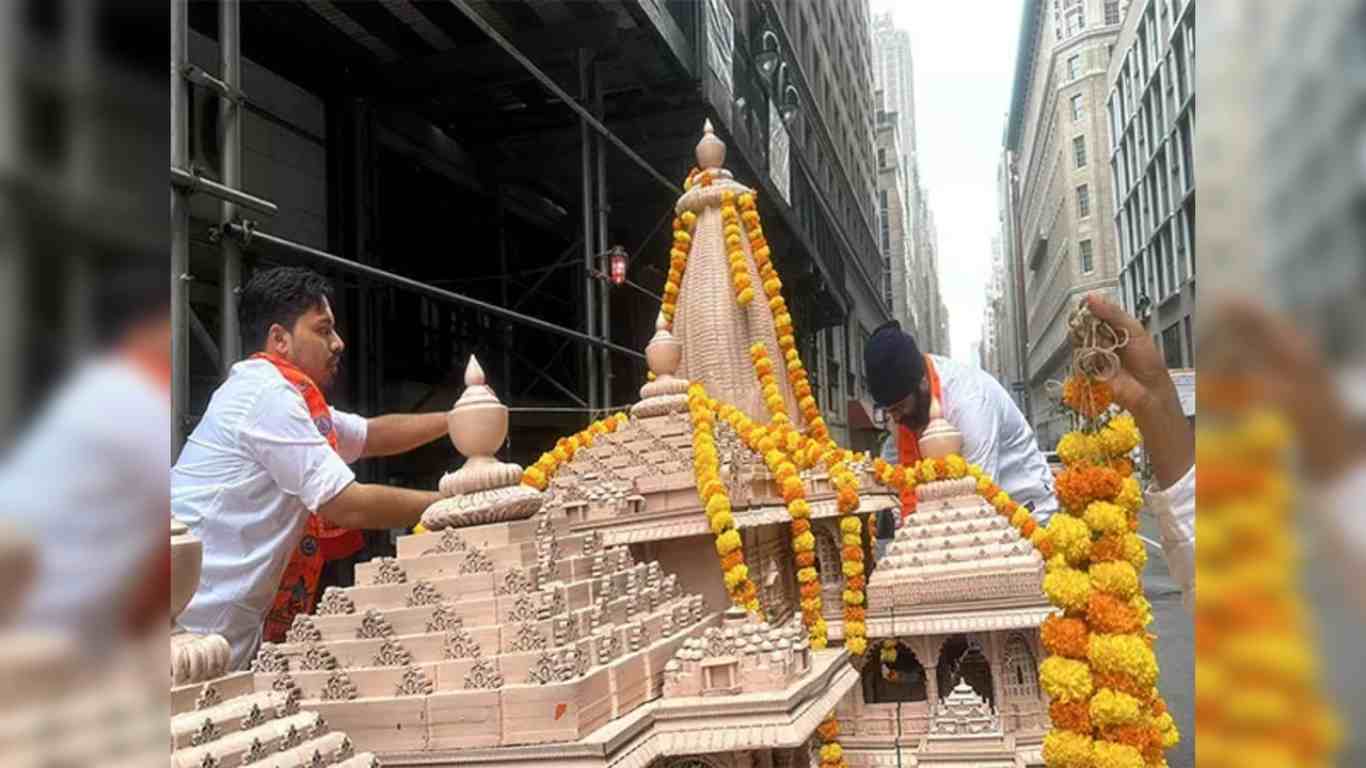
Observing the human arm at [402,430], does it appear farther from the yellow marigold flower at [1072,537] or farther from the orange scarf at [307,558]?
the yellow marigold flower at [1072,537]

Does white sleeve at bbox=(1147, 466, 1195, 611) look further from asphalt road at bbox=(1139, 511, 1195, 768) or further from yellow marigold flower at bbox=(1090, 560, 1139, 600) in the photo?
yellow marigold flower at bbox=(1090, 560, 1139, 600)

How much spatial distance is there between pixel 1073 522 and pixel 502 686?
1028mm

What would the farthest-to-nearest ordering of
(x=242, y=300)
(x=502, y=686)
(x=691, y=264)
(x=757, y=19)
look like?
1. (x=757, y=19)
2. (x=691, y=264)
3. (x=242, y=300)
4. (x=502, y=686)

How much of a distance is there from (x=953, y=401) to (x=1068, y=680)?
1.61m

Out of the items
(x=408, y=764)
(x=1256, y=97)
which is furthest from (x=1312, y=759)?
(x=408, y=764)

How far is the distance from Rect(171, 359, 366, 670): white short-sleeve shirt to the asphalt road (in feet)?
4.41

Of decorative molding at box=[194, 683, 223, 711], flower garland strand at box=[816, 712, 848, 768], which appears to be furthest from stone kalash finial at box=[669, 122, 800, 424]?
decorative molding at box=[194, 683, 223, 711]

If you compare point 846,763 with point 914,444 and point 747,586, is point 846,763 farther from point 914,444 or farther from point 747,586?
point 914,444

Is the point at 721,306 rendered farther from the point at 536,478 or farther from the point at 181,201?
the point at 181,201

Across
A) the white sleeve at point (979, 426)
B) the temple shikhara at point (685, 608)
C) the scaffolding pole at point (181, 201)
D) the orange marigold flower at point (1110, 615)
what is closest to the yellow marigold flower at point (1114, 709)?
the orange marigold flower at point (1110, 615)

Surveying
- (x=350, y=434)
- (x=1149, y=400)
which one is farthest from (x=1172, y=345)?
(x=350, y=434)

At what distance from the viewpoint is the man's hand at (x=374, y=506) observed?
1.72m

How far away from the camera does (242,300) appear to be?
178cm

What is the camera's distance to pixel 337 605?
1.78 meters
